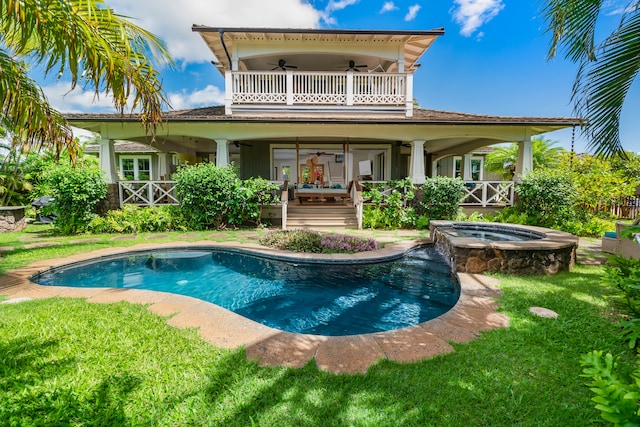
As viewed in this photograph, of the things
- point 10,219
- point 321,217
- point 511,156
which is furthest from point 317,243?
point 511,156

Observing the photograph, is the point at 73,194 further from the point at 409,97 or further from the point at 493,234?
the point at 493,234

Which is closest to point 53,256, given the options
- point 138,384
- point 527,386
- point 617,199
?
point 138,384

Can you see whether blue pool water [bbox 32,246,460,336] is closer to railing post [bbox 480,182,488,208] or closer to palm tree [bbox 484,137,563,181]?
railing post [bbox 480,182,488,208]

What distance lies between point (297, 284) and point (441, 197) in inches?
269

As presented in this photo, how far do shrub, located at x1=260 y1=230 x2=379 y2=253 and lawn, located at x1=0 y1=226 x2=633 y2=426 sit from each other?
4.23 metres

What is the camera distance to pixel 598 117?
144 inches

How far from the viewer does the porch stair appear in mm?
10602

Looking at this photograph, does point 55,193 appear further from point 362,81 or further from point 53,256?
point 362,81

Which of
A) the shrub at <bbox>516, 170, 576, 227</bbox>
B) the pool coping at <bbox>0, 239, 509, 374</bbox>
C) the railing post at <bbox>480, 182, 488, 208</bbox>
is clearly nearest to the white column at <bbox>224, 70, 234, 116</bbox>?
the pool coping at <bbox>0, 239, 509, 374</bbox>

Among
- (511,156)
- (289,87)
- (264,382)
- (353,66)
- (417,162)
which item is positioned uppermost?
(353,66)

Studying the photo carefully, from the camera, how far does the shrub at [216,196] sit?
380 inches

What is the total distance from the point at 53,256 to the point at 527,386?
8504 mm

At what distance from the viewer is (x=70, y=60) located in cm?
371

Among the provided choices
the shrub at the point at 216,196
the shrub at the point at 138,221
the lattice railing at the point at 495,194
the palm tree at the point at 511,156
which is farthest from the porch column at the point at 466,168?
the shrub at the point at 138,221
